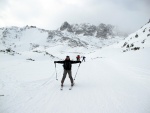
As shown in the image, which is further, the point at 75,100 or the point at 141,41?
the point at 141,41

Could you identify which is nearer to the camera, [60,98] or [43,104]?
[43,104]

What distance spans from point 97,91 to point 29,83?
4.86m

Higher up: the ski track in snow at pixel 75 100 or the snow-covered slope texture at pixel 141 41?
the snow-covered slope texture at pixel 141 41

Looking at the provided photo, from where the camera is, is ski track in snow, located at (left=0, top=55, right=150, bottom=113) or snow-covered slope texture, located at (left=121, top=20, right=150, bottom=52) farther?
snow-covered slope texture, located at (left=121, top=20, right=150, bottom=52)

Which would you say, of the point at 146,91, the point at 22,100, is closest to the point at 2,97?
the point at 22,100

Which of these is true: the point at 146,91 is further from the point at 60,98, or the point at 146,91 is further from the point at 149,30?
the point at 149,30

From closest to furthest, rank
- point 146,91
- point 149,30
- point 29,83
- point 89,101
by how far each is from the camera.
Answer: point 89,101 < point 146,91 < point 29,83 < point 149,30

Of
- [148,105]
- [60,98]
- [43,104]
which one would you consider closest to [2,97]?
[43,104]

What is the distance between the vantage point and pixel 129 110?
24.2 feet

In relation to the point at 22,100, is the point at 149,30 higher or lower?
higher

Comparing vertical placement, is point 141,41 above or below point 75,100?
above

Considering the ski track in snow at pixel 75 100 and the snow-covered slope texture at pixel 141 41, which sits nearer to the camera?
the ski track in snow at pixel 75 100

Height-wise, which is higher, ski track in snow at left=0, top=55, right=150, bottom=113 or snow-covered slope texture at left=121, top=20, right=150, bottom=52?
snow-covered slope texture at left=121, top=20, right=150, bottom=52

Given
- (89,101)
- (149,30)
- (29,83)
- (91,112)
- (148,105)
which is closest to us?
(91,112)
